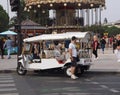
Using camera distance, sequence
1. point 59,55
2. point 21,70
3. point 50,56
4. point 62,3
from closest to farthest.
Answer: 1. point 59,55
2. point 50,56
3. point 21,70
4. point 62,3

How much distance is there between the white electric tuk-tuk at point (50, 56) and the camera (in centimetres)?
2112

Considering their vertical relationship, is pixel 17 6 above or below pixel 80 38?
above

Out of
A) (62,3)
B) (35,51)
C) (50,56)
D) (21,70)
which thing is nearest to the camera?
(50,56)

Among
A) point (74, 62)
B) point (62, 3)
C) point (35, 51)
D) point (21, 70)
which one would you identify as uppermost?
point (62, 3)

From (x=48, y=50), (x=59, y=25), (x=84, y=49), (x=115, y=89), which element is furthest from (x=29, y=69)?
(x=59, y=25)

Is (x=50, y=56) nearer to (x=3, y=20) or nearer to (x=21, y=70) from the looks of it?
(x=21, y=70)

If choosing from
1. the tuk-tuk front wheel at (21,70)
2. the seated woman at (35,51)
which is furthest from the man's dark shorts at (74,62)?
the tuk-tuk front wheel at (21,70)

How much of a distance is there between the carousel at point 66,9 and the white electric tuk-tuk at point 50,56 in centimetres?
1866

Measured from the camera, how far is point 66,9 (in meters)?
44.8

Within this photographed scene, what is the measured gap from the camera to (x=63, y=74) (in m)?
22.3

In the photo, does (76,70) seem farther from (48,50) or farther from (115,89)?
(115,89)

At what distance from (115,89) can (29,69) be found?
7.25m

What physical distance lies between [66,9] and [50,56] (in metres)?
23.4

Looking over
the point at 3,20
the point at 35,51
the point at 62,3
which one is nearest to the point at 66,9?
the point at 62,3
